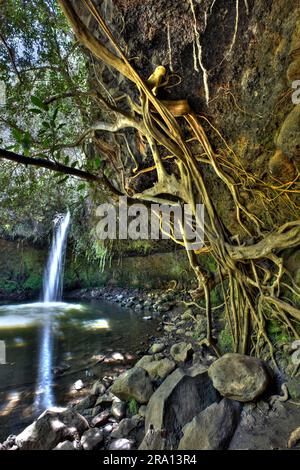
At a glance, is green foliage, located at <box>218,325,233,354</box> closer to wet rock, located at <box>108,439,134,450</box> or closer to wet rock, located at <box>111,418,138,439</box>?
wet rock, located at <box>111,418,138,439</box>

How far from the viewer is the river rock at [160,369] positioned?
228 centimetres

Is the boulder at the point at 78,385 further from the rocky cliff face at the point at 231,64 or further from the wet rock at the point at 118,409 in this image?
the rocky cliff face at the point at 231,64

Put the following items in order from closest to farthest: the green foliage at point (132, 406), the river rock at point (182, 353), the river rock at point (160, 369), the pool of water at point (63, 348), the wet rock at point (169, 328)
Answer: the green foliage at point (132, 406) → the river rock at point (160, 369) → the pool of water at point (63, 348) → the river rock at point (182, 353) → the wet rock at point (169, 328)

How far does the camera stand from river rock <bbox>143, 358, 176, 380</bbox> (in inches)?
89.7

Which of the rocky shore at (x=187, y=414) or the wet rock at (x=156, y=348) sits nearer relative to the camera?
the rocky shore at (x=187, y=414)

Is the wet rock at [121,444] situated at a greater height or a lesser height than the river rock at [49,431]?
lesser

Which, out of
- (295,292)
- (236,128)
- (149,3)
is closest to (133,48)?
(149,3)

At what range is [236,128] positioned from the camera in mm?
2250

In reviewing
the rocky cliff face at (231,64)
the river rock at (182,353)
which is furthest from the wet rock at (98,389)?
the rocky cliff face at (231,64)

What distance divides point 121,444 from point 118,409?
37 centimetres

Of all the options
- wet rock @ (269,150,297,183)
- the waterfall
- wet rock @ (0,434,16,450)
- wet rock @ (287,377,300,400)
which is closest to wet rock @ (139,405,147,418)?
wet rock @ (0,434,16,450)

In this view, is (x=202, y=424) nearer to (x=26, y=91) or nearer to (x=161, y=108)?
A: (x=161, y=108)

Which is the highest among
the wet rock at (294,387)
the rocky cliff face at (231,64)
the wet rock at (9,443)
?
the rocky cliff face at (231,64)

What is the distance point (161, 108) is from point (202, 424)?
204cm
